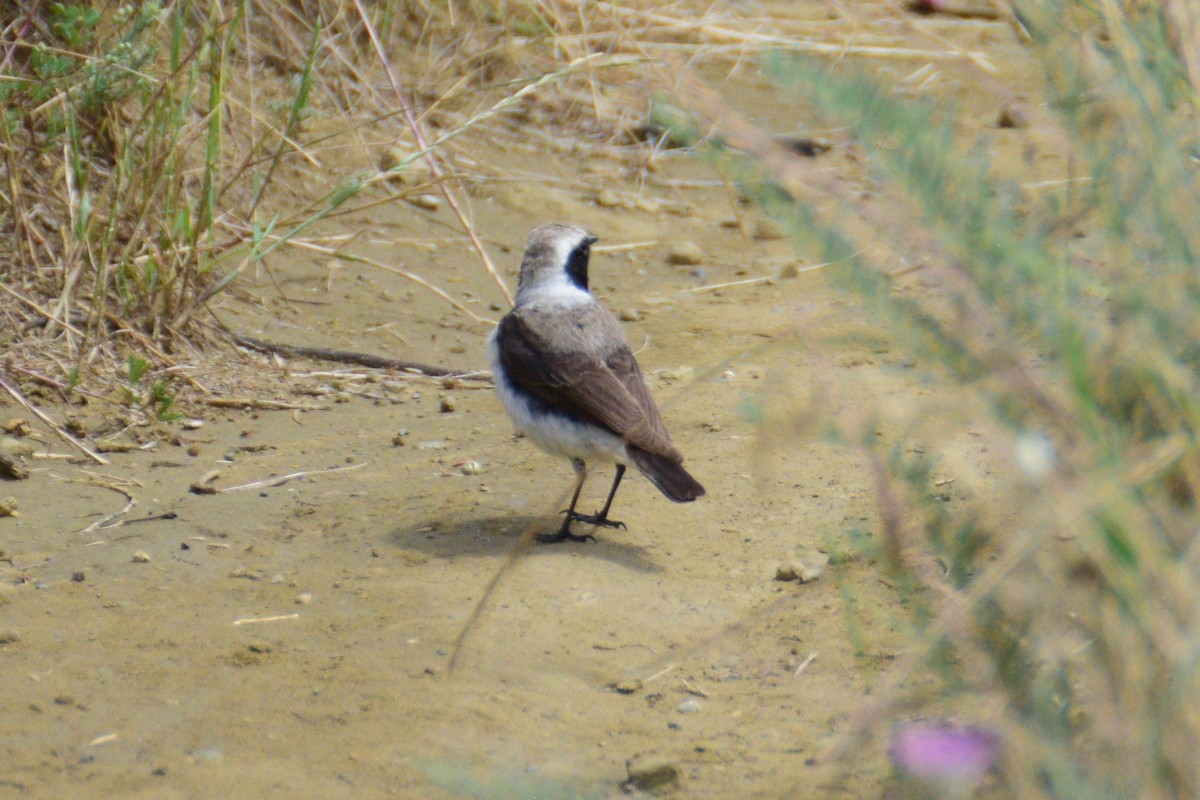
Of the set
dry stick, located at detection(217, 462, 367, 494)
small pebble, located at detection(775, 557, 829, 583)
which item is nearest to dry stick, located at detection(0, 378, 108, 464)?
dry stick, located at detection(217, 462, 367, 494)

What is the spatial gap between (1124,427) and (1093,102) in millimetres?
447

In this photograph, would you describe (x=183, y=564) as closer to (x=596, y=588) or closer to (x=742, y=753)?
(x=596, y=588)

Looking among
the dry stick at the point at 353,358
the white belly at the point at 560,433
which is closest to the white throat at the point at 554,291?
the white belly at the point at 560,433

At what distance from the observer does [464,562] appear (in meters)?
4.19

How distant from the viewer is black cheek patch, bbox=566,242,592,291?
5.30 m

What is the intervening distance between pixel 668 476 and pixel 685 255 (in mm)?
3654

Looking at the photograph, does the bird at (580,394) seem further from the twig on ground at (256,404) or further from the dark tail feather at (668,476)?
the twig on ground at (256,404)

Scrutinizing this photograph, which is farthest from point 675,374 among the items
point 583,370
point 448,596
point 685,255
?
Answer: point 448,596

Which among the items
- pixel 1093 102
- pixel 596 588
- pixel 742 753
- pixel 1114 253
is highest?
pixel 1093 102

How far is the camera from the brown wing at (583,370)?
4.45 metres

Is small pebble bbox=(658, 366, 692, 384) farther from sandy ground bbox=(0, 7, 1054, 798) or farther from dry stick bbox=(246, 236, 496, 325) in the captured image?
dry stick bbox=(246, 236, 496, 325)

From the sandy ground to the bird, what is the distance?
0.53 feet

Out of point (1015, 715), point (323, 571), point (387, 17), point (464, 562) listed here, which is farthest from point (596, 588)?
point (387, 17)

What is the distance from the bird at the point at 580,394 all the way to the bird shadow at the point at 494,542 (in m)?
0.11
